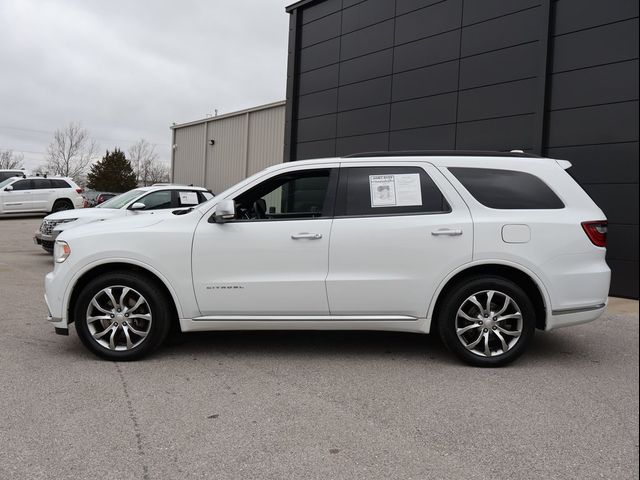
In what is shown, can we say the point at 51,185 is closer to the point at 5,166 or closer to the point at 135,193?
the point at 135,193

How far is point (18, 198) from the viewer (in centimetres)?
2128

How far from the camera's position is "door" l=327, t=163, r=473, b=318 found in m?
4.47

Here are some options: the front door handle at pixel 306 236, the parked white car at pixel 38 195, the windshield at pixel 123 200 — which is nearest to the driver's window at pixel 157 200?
the windshield at pixel 123 200

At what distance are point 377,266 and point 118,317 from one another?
2281 mm

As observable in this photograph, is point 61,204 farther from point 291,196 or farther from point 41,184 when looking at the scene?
point 291,196

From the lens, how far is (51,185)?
21.7 m

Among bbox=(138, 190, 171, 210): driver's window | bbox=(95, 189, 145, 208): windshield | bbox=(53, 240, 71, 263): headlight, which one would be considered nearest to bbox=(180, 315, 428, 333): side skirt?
bbox=(53, 240, 71, 263): headlight

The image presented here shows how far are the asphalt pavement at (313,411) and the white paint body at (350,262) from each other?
1.42 ft

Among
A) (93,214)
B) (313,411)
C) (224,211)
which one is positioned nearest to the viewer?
(313,411)

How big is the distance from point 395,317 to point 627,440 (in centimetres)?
190

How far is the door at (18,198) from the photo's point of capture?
2114 centimetres

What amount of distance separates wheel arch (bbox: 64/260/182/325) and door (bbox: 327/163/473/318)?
4.59 feet

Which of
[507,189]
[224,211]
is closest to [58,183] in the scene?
[224,211]

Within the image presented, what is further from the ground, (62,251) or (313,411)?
(62,251)
